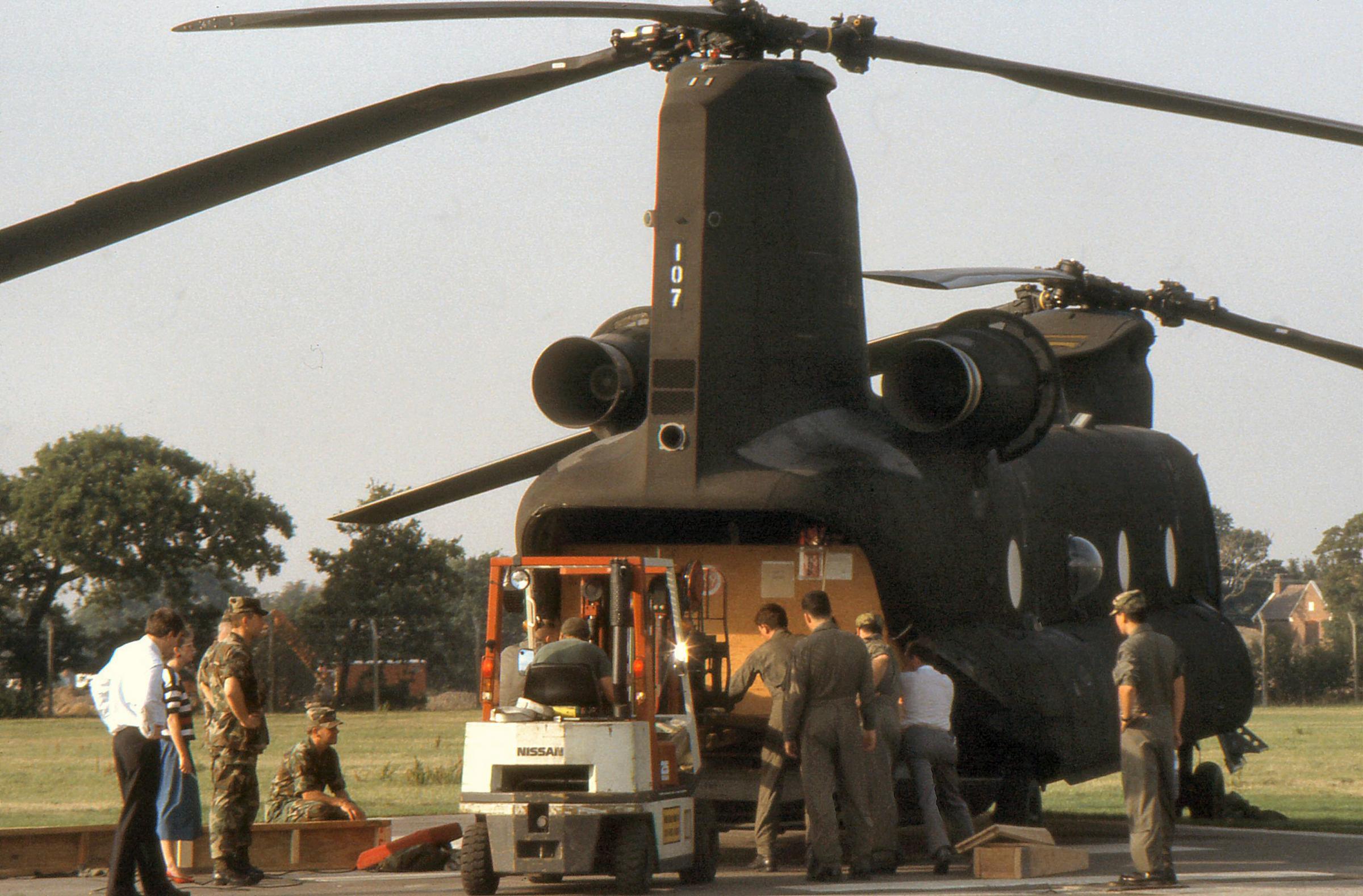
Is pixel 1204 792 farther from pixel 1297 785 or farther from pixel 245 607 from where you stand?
pixel 245 607

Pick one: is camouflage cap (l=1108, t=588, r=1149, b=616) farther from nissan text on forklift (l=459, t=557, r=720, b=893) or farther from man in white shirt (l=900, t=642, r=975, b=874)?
nissan text on forklift (l=459, t=557, r=720, b=893)

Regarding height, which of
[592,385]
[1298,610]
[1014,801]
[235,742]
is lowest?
[1014,801]

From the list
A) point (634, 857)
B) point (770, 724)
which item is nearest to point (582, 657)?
point (634, 857)

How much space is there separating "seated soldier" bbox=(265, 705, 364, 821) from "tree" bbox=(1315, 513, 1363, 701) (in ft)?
318

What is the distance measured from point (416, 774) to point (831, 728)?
12.6 meters

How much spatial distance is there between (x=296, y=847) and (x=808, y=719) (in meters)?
3.97

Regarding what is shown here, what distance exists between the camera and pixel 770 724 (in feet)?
42.5

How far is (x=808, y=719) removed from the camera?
12.6m

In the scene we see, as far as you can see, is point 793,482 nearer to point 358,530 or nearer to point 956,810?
point 956,810

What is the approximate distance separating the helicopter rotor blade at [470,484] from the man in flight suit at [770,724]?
117 inches

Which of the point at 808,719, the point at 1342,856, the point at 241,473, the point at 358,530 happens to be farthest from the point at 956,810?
the point at 241,473

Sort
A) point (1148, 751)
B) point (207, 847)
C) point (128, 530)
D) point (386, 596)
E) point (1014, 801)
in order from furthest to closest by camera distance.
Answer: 1. point (128, 530)
2. point (386, 596)
3. point (1014, 801)
4. point (207, 847)
5. point (1148, 751)

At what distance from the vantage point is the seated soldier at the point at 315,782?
13.6 metres

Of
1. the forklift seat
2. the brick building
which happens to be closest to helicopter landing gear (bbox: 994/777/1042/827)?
the forklift seat
